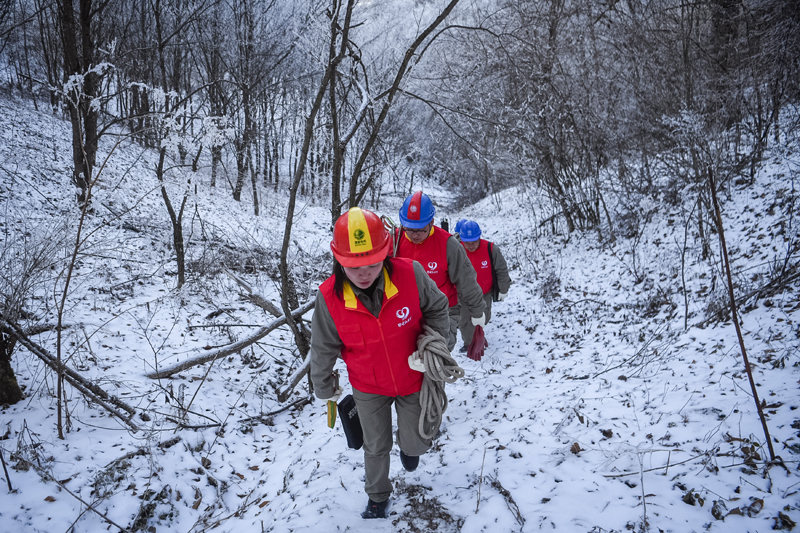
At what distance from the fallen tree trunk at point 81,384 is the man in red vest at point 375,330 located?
213cm

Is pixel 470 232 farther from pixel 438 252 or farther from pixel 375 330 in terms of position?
pixel 375 330

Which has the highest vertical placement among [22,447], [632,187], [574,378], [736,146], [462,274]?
[736,146]

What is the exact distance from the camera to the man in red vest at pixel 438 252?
12.4ft

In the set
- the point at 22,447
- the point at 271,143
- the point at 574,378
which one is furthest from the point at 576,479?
the point at 271,143

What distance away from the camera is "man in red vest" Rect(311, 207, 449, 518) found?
6.93 ft

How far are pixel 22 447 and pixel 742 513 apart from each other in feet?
15.2

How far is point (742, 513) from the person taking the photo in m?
1.98

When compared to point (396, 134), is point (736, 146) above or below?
below

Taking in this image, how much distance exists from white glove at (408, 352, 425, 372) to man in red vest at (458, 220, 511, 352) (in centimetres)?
269

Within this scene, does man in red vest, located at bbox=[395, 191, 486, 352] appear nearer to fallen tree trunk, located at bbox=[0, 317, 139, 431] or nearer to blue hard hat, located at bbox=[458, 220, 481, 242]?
blue hard hat, located at bbox=[458, 220, 481, 242]

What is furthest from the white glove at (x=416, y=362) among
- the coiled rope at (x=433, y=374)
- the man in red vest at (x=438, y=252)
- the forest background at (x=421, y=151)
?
the forest background at (x=421, y=151)

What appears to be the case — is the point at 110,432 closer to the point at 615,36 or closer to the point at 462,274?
the point at 462,274

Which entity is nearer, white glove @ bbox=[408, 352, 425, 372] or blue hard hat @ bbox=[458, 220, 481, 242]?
white glove @ bbox=[408, 352, 425, 372]

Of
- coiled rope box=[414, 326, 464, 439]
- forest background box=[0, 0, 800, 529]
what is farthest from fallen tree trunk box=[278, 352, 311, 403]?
coiled rope box=[414, 326, 464, 439]
